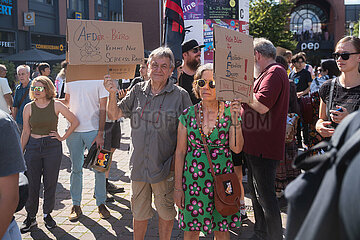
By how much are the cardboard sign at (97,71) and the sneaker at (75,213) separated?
Result: 205 centimetres

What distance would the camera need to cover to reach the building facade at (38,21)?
24.3m

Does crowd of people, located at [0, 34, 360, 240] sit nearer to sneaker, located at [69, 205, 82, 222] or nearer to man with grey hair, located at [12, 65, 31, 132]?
sneaker, located at [69, 205, 82, 222]

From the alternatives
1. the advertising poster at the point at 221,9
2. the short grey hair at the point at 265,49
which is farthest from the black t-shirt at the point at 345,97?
the advertising poster at the point at 221,9

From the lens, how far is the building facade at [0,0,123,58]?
24297mm

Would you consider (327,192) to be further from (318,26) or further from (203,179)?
(318,26)

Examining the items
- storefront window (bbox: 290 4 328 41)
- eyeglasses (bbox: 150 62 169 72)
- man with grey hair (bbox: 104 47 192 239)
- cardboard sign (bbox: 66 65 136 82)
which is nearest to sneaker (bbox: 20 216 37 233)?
man with grey hair (bbox: 104 47 192 239)

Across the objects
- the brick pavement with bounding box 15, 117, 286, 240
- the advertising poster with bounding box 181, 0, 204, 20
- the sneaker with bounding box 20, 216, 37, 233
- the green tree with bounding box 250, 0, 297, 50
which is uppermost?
the green tree with bounding box 250, 0, 297, 50

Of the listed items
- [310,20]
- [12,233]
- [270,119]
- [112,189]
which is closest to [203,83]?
[270,119]

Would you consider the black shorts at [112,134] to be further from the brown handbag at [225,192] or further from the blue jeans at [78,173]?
the brown handbag at [225,192]

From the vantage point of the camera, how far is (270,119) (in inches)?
141

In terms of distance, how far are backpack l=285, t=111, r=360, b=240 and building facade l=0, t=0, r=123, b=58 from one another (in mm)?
26150

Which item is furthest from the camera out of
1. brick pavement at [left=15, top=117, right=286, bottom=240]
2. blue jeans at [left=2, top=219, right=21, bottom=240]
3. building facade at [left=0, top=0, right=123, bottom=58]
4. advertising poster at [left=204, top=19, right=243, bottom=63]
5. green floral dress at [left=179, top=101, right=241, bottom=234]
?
building facade at [left=0, top=0, right=123, bottom=58]

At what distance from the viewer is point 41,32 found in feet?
90.6

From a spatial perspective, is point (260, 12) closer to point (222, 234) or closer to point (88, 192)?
point (88, 192)
